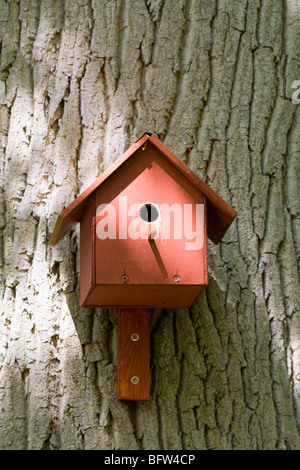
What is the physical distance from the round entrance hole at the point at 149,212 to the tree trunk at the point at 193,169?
15.5 inches

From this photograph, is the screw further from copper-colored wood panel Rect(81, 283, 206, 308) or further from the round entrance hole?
the round entrance hole

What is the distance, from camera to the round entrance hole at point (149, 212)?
2.20 metres

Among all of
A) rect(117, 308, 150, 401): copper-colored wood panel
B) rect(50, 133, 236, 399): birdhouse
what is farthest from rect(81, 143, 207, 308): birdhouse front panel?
rect(117, 308, 150, 401): copper-colored wood panel

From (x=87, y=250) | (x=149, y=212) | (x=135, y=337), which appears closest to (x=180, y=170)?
(x=149, y=212)

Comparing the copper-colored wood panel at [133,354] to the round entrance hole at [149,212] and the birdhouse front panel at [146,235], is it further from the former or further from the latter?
the round entrance hole at [149,212]

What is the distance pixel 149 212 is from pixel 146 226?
0.07 meters

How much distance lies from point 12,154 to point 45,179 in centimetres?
16

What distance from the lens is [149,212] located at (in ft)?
7.30

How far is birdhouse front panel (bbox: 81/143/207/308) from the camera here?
2141 millimetres

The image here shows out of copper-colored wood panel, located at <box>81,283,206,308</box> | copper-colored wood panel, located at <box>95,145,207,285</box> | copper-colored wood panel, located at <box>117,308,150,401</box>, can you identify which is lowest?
copper-colored wood panel, located at <box>117,308,150,401</box>

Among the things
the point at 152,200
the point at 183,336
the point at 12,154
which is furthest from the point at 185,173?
the point at 12,154

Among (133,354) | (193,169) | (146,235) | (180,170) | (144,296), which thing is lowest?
(133,354)

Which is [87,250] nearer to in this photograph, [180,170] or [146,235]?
[146,235]

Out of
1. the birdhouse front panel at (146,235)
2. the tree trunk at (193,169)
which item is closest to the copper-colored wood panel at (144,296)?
the birdhouse front panel at (146,235)
